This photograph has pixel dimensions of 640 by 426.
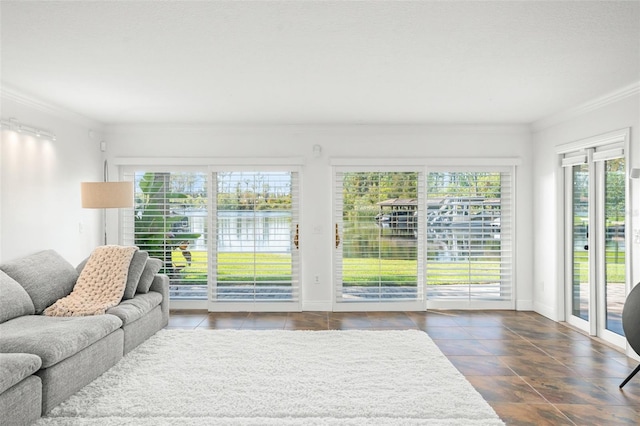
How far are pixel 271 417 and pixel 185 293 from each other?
3.52 metres

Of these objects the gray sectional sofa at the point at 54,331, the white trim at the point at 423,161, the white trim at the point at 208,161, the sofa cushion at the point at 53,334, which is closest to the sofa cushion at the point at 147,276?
the gray sectional sofa at the point at 54,331

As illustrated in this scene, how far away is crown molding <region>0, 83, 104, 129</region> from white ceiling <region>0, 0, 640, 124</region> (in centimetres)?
11

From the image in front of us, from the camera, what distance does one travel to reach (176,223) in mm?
5973

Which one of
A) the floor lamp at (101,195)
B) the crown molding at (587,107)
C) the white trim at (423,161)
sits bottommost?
Answer: the floor lamp at (101,195)

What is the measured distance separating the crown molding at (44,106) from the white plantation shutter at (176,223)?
0.78 meters

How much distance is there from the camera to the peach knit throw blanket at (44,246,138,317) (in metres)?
3.78

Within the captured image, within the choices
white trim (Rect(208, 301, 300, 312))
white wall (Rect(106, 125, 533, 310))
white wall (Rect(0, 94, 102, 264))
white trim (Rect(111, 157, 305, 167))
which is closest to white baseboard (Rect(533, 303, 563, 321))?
white wall (Rect(106, 125, 533, 310))

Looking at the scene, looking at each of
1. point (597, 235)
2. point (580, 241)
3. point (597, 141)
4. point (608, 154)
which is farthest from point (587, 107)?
point (580, 241)

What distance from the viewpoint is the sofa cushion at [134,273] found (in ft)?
14.4

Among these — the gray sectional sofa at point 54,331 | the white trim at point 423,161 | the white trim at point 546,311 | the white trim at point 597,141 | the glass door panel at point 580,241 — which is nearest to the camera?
the gray sectional sofa at point 54,331

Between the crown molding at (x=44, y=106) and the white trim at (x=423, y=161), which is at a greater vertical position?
the crown molding at (x=44, y=106)

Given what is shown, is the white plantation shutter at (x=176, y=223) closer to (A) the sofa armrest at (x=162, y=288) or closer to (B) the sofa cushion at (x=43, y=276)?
(A) the sofa armrest at (x=162, y=288)

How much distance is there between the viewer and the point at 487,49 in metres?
3.12

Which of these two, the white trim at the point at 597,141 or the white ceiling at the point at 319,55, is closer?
the white ceiling at the point at 319,55
